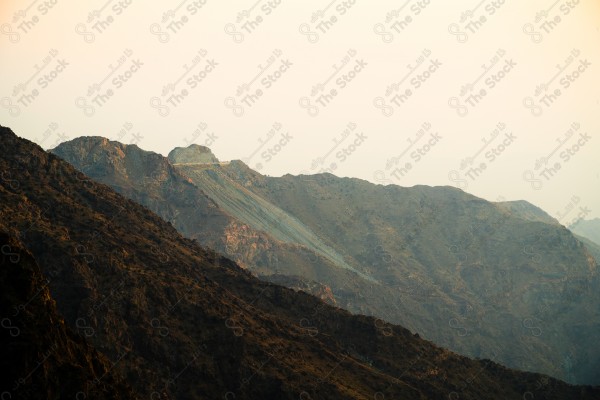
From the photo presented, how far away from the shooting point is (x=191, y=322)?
6581 centimetres

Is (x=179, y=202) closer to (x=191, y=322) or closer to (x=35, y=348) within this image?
(x=191, y=322)

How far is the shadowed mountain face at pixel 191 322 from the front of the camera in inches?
2363

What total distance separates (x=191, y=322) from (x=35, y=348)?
33049 mm

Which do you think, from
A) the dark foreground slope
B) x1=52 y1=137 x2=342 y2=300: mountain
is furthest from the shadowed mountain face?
x1=52 y1=137 x2=342 y2=300: mountain

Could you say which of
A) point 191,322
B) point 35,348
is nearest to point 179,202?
point 191,322

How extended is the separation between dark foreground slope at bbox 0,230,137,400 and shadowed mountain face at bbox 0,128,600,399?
17.8m

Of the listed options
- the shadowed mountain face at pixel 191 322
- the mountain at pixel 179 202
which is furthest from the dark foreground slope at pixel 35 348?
the mountain at pixel 179 202

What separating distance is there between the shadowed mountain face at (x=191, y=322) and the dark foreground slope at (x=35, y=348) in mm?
17836

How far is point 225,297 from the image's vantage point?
74438mm

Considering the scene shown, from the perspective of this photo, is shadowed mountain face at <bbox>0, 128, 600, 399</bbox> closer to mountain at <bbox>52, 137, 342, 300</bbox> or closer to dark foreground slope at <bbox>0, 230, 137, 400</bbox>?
dark foreground slope at <bbox>0, 230, 137, 400</bbox>

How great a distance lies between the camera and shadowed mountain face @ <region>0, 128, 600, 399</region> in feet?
197

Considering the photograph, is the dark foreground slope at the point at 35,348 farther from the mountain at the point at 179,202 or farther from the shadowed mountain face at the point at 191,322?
the mountain at the point at 179,202

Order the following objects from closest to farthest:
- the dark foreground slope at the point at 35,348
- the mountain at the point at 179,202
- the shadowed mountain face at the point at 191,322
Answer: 1. the dark foreground slope at the point at 35,348
2. the shadowed mountain face at the point at 191,322
3. the mountain at the point at 179,202

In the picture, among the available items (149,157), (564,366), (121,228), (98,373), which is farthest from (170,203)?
(98,373)
